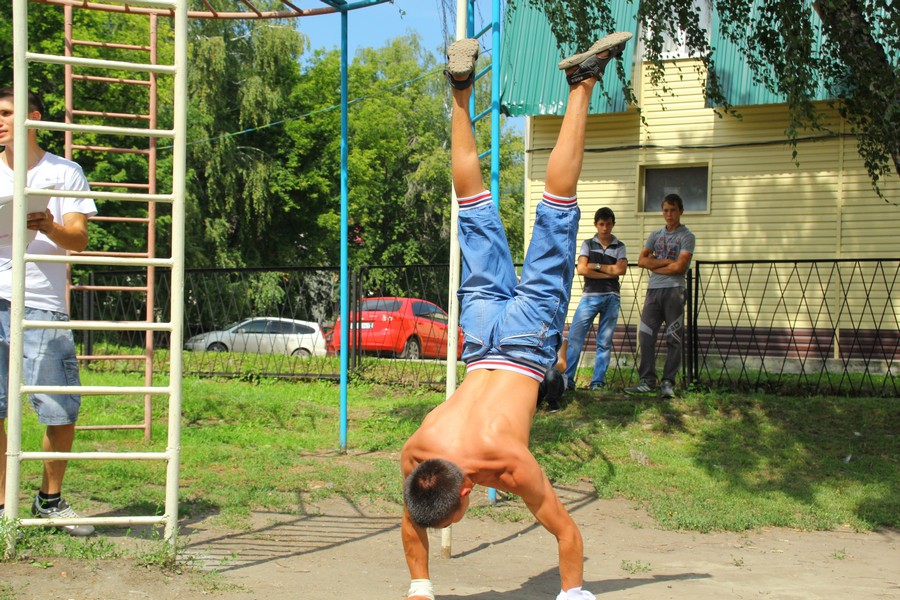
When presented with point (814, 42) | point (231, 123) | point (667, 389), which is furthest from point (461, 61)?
point (231, 123)

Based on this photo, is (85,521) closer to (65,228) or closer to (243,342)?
(65,228)

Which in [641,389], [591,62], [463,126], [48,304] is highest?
[591,62]

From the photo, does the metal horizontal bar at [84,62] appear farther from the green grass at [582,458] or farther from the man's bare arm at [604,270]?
the man's bare arm at [604,270]

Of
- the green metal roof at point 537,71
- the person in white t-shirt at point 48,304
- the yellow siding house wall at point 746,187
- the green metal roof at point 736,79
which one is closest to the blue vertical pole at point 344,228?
the person in white t-shirt at point 48,304

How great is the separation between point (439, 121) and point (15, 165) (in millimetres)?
40381

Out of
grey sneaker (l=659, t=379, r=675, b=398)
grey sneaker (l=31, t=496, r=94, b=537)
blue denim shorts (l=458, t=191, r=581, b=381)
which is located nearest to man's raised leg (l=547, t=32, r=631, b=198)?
blue denim shorts (l=458, t=191, r=581, b=381)

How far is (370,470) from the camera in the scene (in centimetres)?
716

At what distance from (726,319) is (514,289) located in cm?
1163

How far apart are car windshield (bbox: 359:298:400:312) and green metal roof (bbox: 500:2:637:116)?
450 cm

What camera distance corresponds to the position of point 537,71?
15922 mm

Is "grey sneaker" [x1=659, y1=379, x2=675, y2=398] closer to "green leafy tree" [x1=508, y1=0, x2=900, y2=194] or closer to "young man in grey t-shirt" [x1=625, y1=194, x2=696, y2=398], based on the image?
"young man in grey t-shirt" [x1=625, y1=194, x2=696, y2=398]

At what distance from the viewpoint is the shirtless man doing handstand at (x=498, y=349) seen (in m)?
3.90

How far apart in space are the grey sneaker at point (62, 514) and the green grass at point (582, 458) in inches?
2.7

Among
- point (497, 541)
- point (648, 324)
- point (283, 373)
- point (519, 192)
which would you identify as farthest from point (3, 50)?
point (519, 192)
